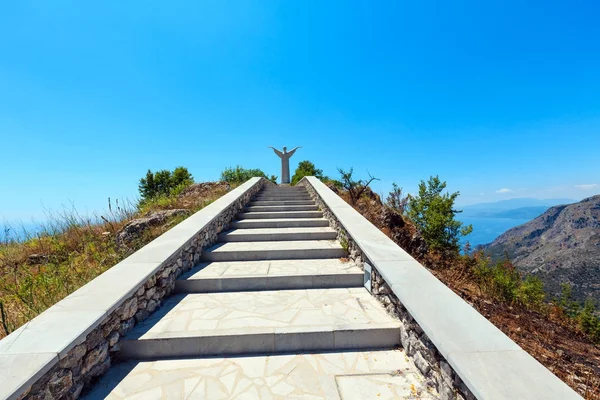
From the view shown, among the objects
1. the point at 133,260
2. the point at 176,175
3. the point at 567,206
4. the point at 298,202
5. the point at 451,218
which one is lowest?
the point at 567,206

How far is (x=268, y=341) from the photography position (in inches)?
92.9

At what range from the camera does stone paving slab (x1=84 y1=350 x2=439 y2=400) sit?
73.7 inches

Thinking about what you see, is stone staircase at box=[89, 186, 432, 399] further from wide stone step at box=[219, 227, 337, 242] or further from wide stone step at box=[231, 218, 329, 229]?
wide stone step at box=[231, 218, 329, 229]

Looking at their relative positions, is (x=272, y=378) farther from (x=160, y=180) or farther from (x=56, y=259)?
(x=160, y=180)

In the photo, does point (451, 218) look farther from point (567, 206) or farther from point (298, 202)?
point (567, 206)

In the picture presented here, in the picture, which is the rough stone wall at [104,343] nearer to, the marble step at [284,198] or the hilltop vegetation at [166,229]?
the hilltop vegetation at [166,229]

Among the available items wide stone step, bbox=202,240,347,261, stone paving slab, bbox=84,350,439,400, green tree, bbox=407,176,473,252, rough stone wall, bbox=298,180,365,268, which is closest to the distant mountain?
green tree, bbox=407,176,473,252

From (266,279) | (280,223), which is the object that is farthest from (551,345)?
Result: (280,223)

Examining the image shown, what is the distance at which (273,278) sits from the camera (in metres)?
3.38

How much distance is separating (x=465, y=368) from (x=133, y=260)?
3272 mm

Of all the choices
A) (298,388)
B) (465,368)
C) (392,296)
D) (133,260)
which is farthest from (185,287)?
(465,368)

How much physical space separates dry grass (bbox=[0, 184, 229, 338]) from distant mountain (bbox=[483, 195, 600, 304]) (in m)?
19.3

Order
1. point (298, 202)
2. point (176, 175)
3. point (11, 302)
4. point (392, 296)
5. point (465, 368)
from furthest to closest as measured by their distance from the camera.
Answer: point (176, 175) < point (298, 202) < point (11, 302) < point (392, 296) < point (465, 368)

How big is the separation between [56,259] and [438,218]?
16.0 m
